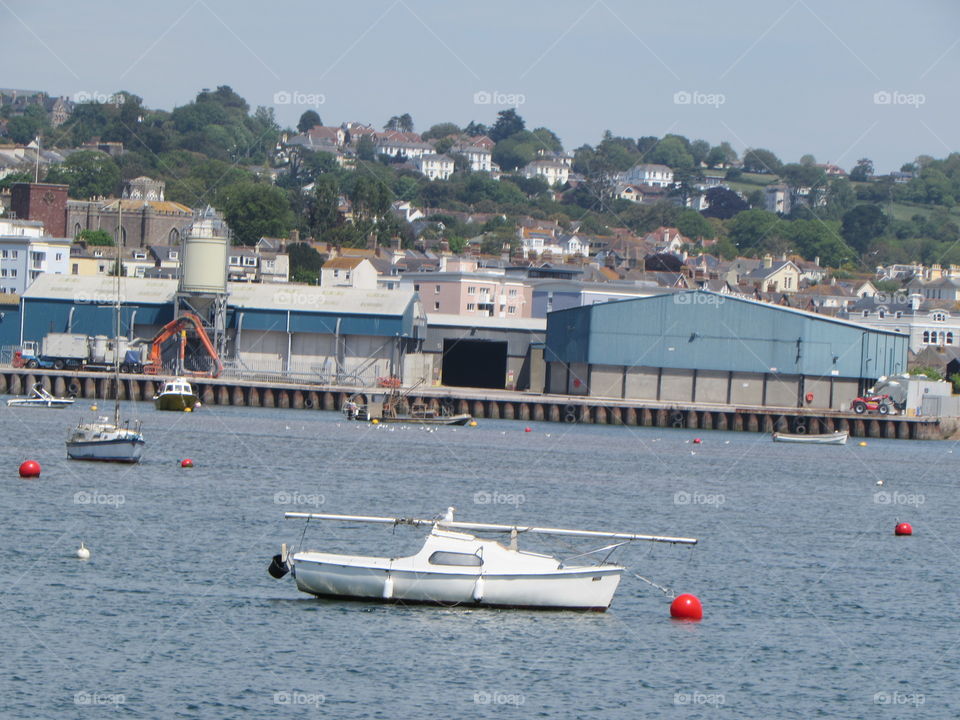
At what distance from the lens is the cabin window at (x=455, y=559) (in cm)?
3312

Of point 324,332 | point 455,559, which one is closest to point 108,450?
point 455,559

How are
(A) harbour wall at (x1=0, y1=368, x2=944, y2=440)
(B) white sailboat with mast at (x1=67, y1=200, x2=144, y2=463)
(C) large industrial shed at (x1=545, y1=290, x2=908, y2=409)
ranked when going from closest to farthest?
(B) white sailboat with mast at (x1=67, y1=200, x2=144, y2=463) < (A) harbour wall at (x1=0, y1=368, x2=944, y2=440) < (C) large industrial shed at (x1=545, y1=290, x2=908, y2=409)

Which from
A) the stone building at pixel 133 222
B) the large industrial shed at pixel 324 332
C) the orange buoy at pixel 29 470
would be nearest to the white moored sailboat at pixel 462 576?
the orange buoy at pixel 29 470

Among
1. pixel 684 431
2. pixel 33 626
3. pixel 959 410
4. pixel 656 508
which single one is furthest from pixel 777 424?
pixel 33 626

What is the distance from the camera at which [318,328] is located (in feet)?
338

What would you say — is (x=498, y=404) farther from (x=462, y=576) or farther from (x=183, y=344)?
(x=462, y=576)

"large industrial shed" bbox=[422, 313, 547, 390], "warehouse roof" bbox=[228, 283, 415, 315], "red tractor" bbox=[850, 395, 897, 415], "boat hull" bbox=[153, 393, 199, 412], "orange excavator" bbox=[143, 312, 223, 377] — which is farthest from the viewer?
"large industrial shed" bbox=[422, 313, 547, 390]

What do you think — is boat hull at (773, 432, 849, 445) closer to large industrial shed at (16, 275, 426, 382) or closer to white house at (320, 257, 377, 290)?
large industrial shed at (16, 275, 426, 382)

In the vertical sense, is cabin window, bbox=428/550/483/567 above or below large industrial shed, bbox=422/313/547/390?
below

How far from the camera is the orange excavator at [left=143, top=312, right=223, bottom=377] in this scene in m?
102

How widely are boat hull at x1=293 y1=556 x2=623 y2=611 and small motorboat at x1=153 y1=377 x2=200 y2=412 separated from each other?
56800 mm

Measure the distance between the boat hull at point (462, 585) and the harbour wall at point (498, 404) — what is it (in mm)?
61796

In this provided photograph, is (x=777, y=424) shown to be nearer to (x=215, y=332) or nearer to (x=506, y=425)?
(x=506, y=425)

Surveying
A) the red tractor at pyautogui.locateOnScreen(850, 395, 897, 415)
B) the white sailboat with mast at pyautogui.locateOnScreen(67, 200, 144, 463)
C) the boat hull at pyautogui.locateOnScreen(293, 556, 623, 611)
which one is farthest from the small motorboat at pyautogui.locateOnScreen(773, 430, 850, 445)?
the boat hull at pyautogui.locateOnScreen(293, 556, 623, 611)
